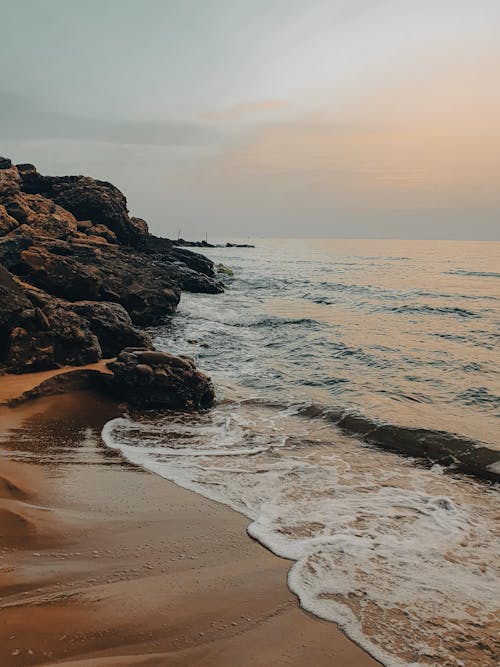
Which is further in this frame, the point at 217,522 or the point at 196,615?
the point at 217,522

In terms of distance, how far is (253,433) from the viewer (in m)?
6.63

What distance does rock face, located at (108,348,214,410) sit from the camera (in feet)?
24.1

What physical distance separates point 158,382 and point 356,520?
4.19m

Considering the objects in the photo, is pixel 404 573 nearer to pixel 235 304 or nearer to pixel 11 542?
pixel 11 542

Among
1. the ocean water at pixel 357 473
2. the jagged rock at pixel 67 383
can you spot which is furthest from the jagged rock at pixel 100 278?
the jagged rock at pixel 67 383

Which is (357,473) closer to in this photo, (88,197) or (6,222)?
(6,222)

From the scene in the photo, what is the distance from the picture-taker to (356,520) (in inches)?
163

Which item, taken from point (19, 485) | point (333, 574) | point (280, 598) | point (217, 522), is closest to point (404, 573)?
point (333, 574)

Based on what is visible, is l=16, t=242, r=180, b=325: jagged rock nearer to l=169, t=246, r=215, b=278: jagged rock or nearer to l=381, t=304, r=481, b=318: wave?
l=381, t=304, r=481, b=318: wave

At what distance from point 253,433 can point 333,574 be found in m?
3.45

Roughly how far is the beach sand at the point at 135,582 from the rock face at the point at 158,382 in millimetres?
2711

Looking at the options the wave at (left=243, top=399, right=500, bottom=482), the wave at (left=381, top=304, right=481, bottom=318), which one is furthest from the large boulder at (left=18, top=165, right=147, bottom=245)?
the wave at (left=243, top=399, right=500, bottom=482)

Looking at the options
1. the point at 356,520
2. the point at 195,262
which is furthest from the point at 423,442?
the point at 195,262

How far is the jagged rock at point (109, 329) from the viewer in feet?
30.9
